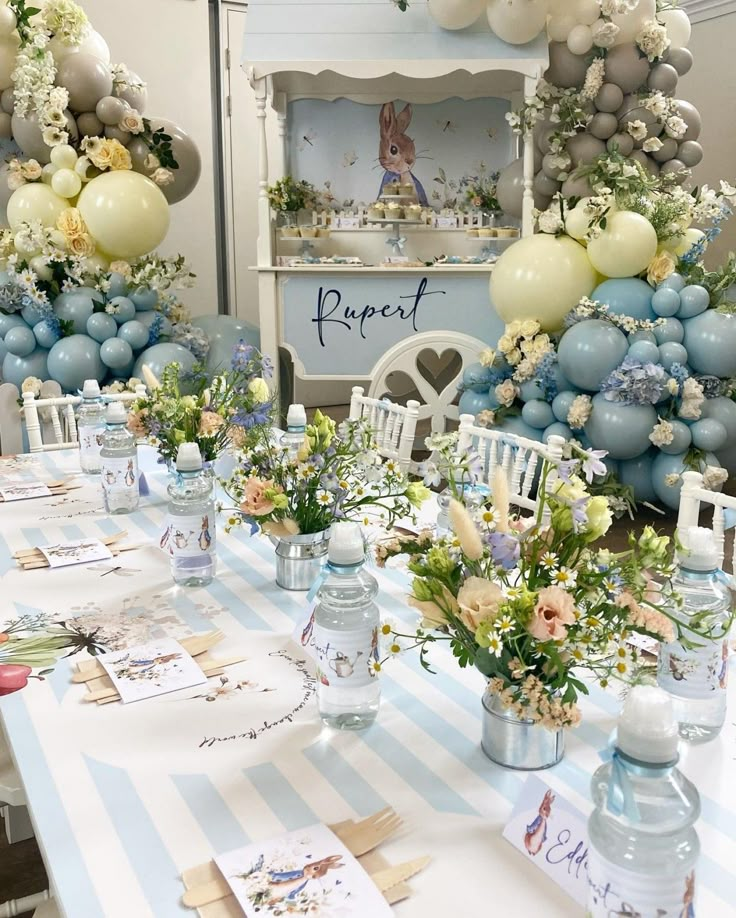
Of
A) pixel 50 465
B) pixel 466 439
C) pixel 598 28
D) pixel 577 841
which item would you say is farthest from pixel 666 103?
pixel 577 841

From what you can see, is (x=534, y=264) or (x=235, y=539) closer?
(x=235, y=539)

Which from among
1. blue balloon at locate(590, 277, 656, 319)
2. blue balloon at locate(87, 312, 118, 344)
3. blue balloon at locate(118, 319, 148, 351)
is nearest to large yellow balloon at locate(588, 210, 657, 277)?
blue balloon at locate(590, 277, 656, 319)

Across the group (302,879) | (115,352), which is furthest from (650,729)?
(115,352)

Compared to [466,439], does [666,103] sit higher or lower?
higher

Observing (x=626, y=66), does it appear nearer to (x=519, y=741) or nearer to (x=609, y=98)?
(x=609, y=98)

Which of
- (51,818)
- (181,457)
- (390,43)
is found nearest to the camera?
(51,818)

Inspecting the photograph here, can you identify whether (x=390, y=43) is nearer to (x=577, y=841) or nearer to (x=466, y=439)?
(x=466, y=439)

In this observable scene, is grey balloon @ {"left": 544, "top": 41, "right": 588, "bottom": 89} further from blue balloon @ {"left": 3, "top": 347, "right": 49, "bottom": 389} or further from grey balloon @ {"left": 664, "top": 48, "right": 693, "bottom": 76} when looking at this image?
blue balloon @ {"left": 3, "top": 347, "right": 49, "bottom": 389}

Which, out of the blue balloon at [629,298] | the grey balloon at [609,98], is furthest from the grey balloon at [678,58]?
the blue balloon at [629,298]

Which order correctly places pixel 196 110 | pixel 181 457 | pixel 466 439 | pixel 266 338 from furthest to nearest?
pixel 196 110 < pixel 266 338 < pixel 466 439 < pixel 181 457

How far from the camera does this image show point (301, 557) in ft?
4.66

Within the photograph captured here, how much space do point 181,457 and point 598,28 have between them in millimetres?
3170

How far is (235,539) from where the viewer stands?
5.58 feet

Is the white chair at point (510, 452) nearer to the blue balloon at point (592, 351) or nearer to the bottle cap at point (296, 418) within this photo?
the bottle cap at point (296, 418)
